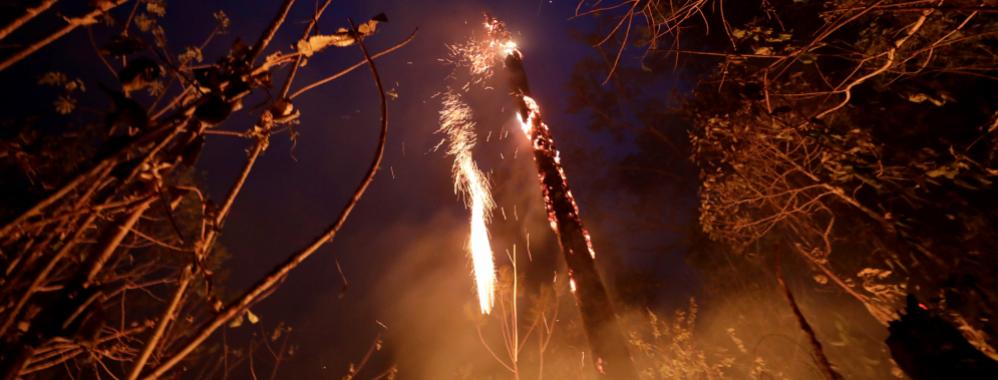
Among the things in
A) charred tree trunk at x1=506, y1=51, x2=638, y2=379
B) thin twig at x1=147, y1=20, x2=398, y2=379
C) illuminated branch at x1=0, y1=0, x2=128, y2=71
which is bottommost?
charred tree trunk at x1=506, y1=51, x2=638, y2=379

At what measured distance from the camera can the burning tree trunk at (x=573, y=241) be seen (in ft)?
20.6

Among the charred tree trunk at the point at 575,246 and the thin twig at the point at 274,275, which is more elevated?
the thin twig at the point at 274,275

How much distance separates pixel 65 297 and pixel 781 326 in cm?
1604

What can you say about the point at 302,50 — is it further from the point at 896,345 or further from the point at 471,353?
the point at 471,353

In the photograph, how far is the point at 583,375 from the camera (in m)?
17.0

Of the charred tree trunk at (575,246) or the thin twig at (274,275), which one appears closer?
the thin twig at (274,275)

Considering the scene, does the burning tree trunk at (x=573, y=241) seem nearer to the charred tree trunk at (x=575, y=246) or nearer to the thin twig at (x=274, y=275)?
the charred tree trunk at (x=575, y=246)

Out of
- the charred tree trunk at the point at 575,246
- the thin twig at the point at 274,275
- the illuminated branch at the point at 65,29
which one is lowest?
the charred tree trunk at the point at 575,246

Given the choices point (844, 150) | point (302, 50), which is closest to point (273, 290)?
point (302, 50)

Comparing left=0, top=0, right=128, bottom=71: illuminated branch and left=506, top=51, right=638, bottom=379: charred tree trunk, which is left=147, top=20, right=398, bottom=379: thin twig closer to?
left=0, top=0, right=128, bottom=71: illuminated branch

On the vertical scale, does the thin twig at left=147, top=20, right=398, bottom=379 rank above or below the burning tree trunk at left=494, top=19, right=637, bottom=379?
above

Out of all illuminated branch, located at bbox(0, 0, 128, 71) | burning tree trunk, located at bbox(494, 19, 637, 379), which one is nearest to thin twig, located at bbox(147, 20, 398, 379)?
illuminated branch, located at bbox(0, 0, 128, 71)

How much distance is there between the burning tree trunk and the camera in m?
6.28

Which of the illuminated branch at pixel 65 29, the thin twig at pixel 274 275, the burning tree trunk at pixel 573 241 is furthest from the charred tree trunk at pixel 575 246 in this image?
the illuminated branch at pixel 65 29
